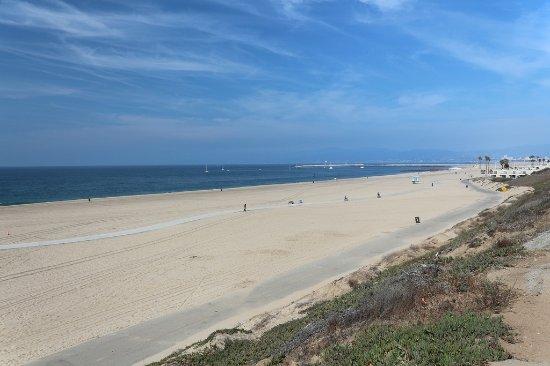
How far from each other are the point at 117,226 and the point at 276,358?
86.6 feet

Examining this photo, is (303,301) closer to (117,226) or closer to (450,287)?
(450,287)

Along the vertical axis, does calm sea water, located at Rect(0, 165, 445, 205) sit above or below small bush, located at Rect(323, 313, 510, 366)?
below

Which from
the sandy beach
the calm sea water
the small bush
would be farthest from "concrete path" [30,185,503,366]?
the calm sea water

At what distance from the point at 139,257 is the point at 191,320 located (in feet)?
30.4

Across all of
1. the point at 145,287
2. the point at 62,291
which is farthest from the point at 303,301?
the point at 62,291

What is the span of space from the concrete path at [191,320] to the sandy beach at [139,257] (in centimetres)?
51

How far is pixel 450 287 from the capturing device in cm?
801

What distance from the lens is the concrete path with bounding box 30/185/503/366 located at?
10.3 metres

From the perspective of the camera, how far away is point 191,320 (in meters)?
12.4

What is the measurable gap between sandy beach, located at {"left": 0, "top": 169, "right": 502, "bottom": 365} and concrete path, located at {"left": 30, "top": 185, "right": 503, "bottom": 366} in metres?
0.51

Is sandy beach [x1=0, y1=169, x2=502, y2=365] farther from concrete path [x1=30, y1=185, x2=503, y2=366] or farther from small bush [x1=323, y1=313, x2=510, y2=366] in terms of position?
small bush [x1=323, y1=313, x2=510, y2=366]

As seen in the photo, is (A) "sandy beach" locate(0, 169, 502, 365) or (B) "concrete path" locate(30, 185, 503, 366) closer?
(B) "concrete path" locate(30, 185, 503, 366)

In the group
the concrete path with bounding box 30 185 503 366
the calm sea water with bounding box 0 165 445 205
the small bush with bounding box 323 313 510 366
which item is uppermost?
the small bush with bounding box 323 313 510 366

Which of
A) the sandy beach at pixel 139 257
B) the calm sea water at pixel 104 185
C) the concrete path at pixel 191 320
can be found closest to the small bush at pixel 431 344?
the concrete path at pixel 191 320
